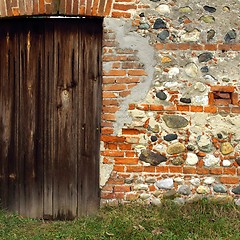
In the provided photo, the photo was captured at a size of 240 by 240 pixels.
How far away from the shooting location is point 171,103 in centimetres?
453

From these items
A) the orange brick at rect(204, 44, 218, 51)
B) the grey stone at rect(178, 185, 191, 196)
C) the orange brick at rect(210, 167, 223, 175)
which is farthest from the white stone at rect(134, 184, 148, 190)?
the orange brick at rect(204, 44, 218, 51)

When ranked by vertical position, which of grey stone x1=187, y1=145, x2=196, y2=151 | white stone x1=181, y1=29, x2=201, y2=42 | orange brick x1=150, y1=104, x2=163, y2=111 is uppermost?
white stone x1=181, y1=29, x2=201, y2=42

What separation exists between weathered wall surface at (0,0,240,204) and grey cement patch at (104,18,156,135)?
0.01 m

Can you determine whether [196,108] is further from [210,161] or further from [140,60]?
[140,60]

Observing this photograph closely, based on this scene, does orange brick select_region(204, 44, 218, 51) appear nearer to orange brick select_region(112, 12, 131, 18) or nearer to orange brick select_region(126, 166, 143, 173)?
orange brick select_region(112, 12, 131, 18)

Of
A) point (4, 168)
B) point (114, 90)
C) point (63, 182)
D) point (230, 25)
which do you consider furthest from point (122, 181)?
point (230, 25)

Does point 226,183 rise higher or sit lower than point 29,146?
lower

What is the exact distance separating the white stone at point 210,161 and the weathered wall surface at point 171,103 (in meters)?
0.01

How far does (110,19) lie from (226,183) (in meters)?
2.23

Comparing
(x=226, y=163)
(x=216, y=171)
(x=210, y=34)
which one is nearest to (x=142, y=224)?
(x=216, y=171)

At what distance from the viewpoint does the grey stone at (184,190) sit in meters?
4.50

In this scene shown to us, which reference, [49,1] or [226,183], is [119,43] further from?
[226,183]

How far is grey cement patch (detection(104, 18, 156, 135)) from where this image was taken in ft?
14.8

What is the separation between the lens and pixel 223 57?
4527mm
